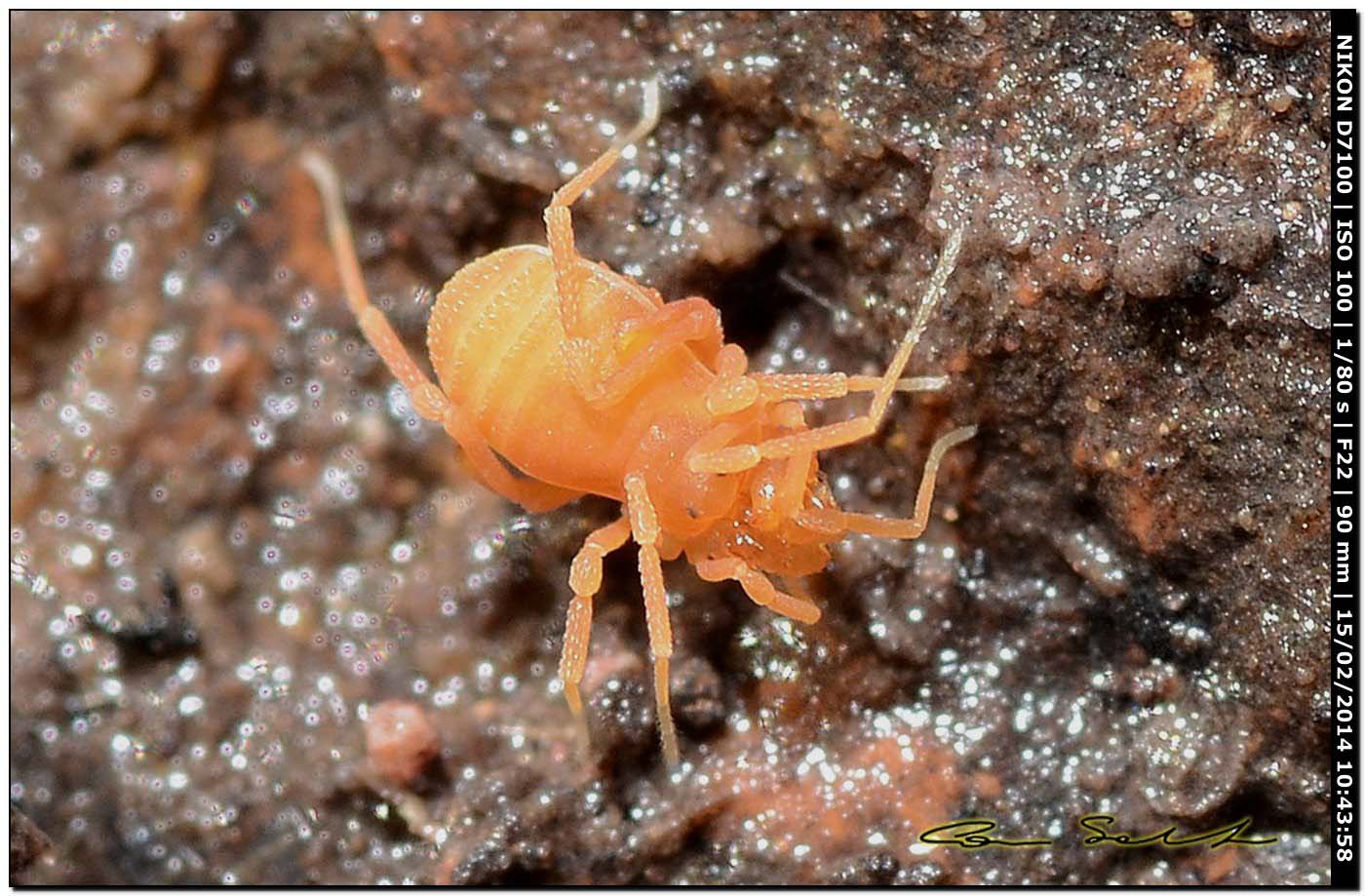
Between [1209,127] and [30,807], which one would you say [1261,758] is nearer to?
[1209,127]

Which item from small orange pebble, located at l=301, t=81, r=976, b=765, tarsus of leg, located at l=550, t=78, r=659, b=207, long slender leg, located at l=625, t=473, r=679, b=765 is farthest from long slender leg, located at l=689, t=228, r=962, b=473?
tarsus of leg, located at l=550, t=78, r=659, b=207

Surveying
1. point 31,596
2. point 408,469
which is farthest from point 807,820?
point 31,596

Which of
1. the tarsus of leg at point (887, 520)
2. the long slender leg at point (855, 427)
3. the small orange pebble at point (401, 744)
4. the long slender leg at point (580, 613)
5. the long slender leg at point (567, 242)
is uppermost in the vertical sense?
the long slender leg at point (567, 242)

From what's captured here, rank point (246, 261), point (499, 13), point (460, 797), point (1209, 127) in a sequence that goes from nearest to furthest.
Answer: point (1209, 127), point (460, 797), point (499, 13), point (246, 261)

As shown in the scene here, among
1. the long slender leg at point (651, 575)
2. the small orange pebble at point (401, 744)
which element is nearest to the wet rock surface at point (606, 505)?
the small orange pebble at point (401, 744)

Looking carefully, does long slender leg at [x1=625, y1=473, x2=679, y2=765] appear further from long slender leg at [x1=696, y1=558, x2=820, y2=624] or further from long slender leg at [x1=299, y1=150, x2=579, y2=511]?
long slender leg at [x1=299, y1=150, x2=579, y2=511]

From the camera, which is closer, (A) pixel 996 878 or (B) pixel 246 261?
(A) pixel 996 878

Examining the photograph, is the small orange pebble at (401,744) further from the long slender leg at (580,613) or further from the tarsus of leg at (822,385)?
the tarsus of leg at (822,385)
